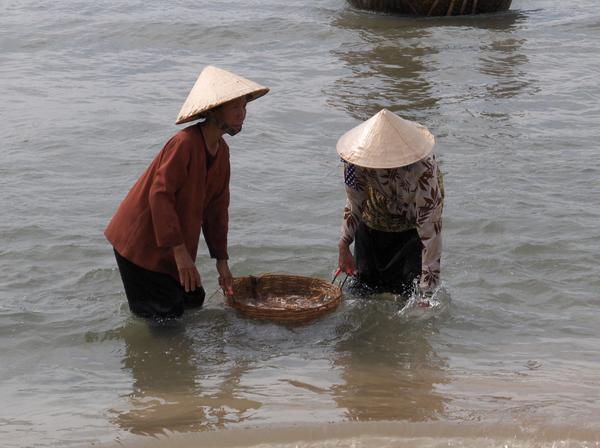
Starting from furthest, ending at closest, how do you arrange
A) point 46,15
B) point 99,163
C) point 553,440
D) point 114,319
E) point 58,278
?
1. point 46,15
2. point 99,163
3. point 58,278
4. point 114,319
5. point 553,440

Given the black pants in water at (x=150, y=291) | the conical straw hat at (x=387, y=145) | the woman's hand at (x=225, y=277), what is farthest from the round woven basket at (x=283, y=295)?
the conical straw hat at (x=387, y=145)

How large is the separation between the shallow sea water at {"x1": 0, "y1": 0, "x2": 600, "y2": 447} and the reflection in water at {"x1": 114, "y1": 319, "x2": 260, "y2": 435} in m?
0.01

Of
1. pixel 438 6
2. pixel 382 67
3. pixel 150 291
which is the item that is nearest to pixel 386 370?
pixel 150 291

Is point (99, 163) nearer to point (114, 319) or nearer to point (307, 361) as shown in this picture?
point (114, 319)

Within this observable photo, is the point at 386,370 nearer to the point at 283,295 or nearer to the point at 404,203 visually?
the point at 404,203

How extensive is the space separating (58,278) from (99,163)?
2108mm

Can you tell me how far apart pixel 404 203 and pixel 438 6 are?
32.9 feet

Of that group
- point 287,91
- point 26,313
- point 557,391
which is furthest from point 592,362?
point 287,91

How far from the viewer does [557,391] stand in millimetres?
3955

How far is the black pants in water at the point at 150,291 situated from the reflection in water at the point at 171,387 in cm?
14

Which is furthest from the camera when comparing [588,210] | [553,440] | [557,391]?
[588,210]

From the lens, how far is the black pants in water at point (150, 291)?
436 cm

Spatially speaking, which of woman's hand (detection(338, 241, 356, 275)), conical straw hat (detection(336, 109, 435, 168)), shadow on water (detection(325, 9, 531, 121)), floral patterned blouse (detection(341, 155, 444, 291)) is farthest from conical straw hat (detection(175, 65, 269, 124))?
shadow on water (detection(325, 9, 531, 121))

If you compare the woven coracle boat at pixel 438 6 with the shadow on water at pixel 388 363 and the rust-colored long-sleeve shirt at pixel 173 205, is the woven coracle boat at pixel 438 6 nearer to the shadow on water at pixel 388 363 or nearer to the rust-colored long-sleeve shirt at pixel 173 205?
the shadow on water at pixel 388 363
